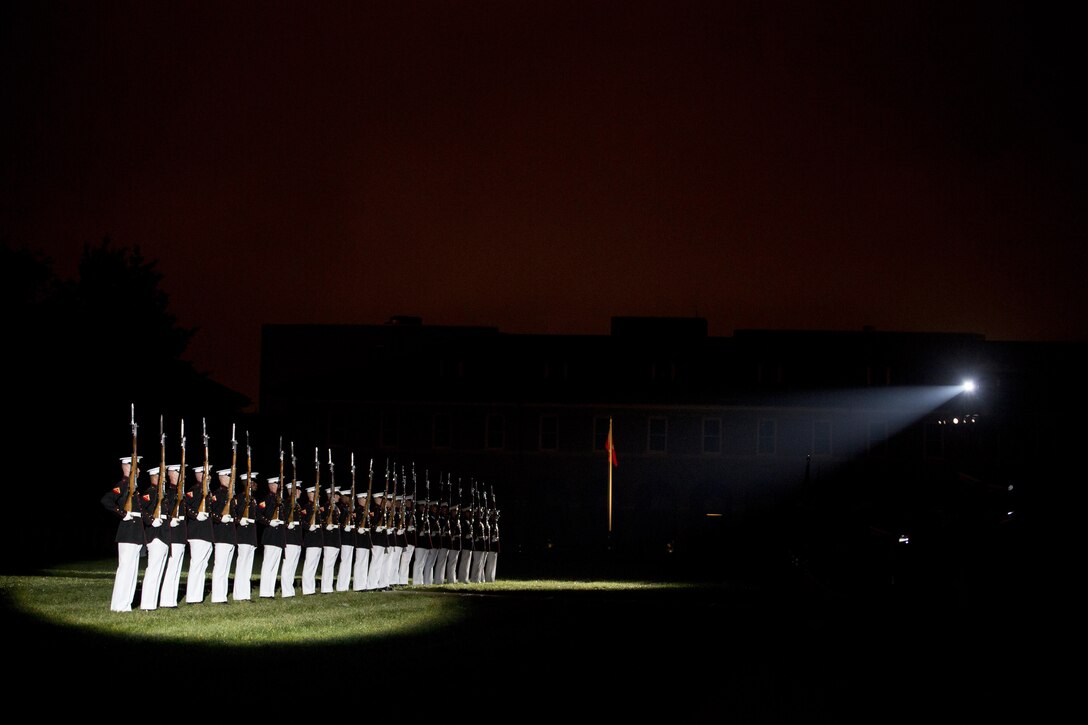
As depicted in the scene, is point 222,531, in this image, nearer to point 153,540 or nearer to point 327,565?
point 153,540

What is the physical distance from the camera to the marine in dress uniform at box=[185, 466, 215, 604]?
867 inches

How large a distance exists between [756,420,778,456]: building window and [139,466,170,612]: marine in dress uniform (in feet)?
195

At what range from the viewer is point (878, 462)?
77875mm

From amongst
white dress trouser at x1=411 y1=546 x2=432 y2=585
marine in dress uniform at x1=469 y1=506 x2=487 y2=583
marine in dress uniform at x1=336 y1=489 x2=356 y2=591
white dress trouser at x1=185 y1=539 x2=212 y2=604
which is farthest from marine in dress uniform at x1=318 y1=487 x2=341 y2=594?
marine in dress uniform at x1=469 y1=506 x2=487 y2=583

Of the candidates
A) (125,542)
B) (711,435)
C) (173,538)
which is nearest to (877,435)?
(711,435)

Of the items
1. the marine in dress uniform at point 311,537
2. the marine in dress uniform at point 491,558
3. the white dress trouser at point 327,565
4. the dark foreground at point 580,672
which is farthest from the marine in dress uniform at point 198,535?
the marine in dress uniform at point 491,558

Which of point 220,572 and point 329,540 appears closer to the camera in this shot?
point 220,572

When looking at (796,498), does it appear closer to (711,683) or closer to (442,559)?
(442,559)

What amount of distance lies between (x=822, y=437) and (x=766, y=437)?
2.88 m

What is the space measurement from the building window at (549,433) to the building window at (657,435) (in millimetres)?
4743

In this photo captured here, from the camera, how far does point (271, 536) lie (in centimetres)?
2519

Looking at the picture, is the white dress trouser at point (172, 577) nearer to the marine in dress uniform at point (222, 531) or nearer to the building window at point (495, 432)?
the marine in dress uniform at point (222, 531)

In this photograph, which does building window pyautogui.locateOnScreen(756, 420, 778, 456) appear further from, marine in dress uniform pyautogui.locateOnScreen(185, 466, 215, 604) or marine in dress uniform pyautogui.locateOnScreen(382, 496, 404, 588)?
marine in dress uniform pyautogui.locateOnScreen(185, 466, 215, 604)

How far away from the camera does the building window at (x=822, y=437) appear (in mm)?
78062
